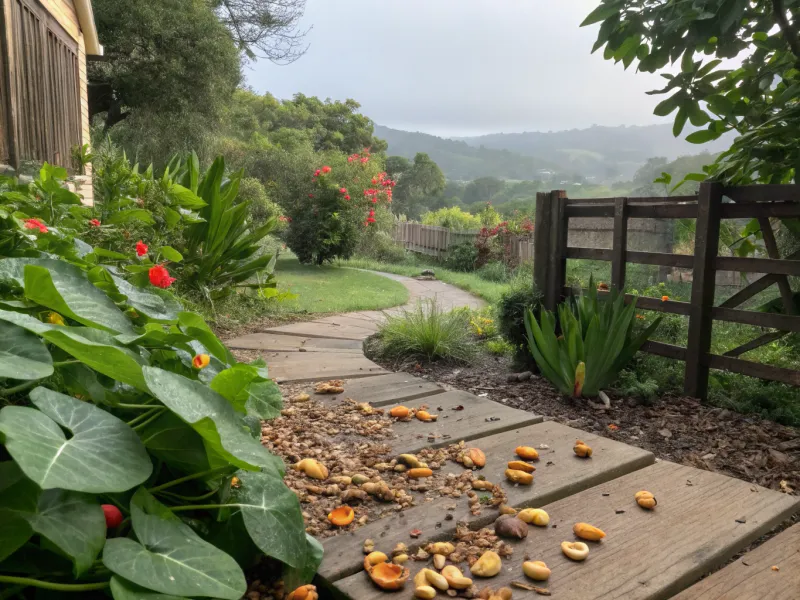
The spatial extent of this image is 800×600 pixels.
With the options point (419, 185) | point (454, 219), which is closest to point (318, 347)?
point (454, 219)

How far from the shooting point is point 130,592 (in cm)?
61

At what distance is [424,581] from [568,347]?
85.2 inches

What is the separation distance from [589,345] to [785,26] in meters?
1.54

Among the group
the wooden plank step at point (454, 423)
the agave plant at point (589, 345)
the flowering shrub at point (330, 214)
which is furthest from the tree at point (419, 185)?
the wooden plank step at point (454, 423)

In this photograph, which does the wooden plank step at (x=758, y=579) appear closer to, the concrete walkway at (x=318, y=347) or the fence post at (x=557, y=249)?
the concrete walkway at (x=318, y=347)

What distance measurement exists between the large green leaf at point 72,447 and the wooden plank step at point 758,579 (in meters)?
0.92

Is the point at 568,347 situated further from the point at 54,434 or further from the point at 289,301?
the point at 289,301

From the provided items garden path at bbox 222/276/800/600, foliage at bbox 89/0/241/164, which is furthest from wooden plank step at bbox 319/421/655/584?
foliage at bbox 89/0/241/164

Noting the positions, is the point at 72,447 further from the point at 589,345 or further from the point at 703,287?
the point at 703,287

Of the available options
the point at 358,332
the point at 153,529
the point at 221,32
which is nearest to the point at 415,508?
the point at 153,529

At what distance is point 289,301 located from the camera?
5629mm

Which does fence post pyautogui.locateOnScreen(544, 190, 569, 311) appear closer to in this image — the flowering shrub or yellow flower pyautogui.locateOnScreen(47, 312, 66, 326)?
yellow flower pyautogui.locateOnScreen(47, 312, 66, 326)

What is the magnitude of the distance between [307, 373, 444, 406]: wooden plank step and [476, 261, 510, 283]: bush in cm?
807

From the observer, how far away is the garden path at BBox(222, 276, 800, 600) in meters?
1.01
